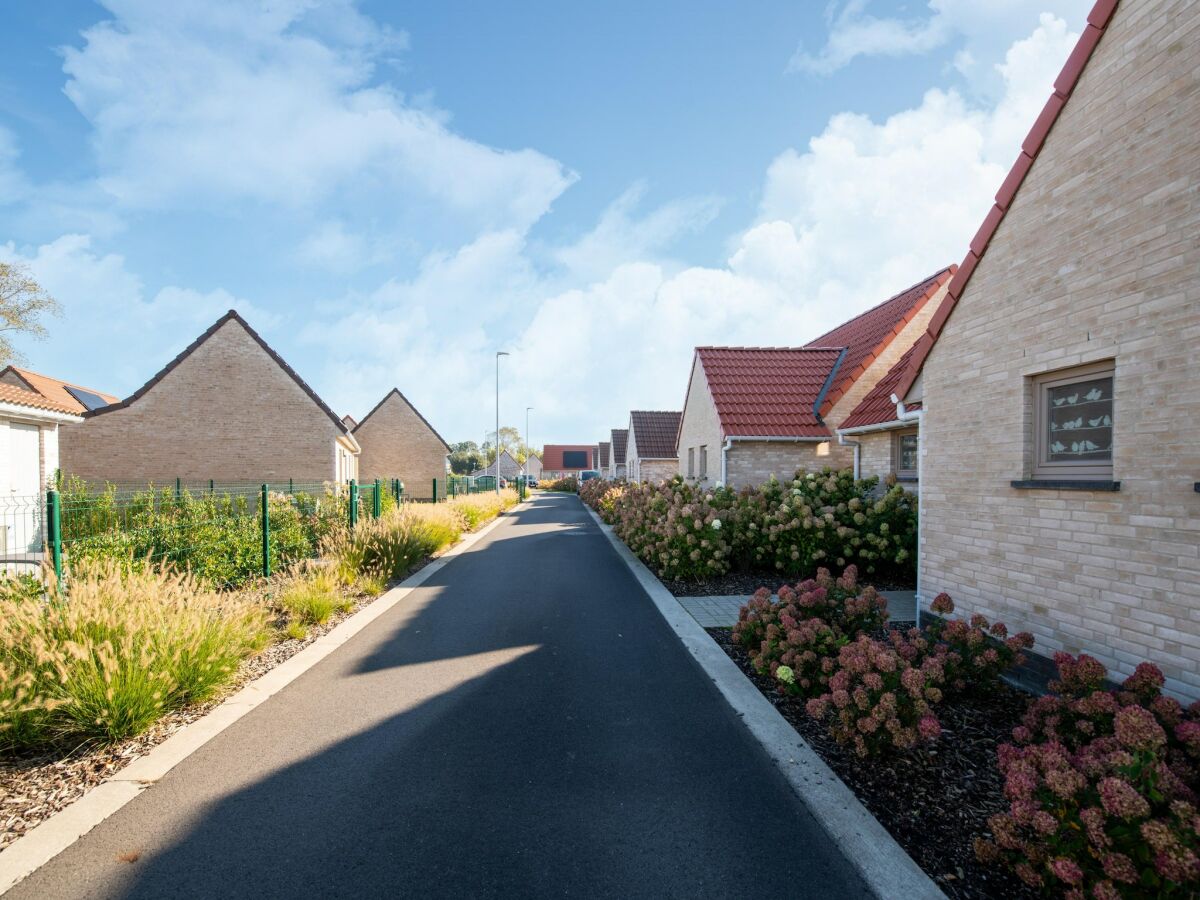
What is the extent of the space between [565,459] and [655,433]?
59.8 metres

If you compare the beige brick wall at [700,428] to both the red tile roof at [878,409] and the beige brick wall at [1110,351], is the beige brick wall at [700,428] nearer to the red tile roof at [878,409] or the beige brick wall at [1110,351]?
the red tile roof at [878,409]

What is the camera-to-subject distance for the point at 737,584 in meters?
9.31

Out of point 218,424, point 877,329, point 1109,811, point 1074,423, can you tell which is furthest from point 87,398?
point 1109,811

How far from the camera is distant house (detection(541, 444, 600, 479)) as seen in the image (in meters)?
89.1

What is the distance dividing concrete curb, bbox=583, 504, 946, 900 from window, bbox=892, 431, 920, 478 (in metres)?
6.14

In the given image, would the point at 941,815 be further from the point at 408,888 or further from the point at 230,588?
the point at 230,588

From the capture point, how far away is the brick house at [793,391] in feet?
46.9

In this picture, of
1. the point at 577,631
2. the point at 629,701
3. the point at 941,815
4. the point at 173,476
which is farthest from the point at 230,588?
the point at 173,476

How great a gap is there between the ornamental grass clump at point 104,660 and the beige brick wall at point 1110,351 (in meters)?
6.59

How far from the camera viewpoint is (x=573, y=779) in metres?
3.52

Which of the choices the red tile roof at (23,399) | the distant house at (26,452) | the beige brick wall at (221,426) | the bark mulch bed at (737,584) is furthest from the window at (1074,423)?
the beige brick wall at (221,426)

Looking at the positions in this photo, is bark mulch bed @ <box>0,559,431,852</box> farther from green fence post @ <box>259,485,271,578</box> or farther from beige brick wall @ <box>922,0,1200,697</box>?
beige brick wall @ <box>922,0,1200,697</box>

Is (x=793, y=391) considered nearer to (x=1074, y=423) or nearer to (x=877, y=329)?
(x=877, y=329)

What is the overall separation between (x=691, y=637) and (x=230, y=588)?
20.6 feet
